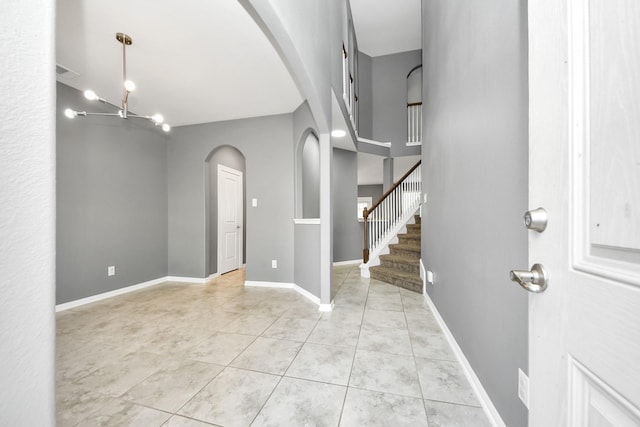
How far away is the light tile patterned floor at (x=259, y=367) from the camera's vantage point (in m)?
1.33

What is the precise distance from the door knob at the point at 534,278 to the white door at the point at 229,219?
175 inches

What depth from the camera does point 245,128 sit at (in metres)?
3.83

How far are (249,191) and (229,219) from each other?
119 cm

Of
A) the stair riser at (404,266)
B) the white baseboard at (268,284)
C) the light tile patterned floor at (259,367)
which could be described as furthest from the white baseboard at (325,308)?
the stair riser at (404,266)

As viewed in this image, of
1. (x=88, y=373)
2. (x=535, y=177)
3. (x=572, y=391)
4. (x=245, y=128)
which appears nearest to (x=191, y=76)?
(x=245, y=128)

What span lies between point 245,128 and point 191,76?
3.81 ft

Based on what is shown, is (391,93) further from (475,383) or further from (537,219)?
(537,219)

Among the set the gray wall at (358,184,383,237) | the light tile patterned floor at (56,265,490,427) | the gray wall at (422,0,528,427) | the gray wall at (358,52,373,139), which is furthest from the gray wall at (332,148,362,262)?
the gray wall at (358,184,383,237)

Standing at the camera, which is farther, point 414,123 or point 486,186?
point 414,123

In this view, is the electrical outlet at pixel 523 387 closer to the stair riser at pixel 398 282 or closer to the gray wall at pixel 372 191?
the stair riser at pixel 398 282

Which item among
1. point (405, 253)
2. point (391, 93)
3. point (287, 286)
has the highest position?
point (391, 93)

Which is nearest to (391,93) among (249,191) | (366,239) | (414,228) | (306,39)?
(414,228)

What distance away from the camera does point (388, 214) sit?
15.9 ft

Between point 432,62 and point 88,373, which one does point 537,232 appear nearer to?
point 88,373
